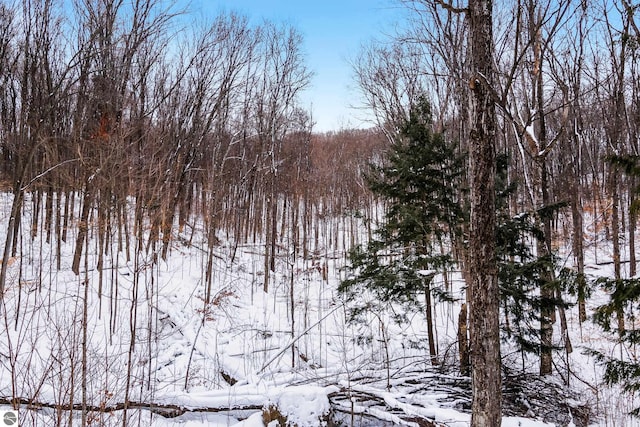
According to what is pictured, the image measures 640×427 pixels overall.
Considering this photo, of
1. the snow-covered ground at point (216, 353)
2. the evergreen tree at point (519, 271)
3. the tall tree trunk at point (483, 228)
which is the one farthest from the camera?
the evergreen tree at point (519, 271)

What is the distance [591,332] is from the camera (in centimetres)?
1216

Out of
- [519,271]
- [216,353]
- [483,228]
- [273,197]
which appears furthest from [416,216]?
[273,197]

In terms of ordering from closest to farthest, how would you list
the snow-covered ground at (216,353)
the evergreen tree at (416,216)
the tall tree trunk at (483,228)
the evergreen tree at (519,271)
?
the tall tree trunk at (483,228) < the snow-covered ground at (216,353) < the evergreen tree at (519,271) < the evergreen tree at (416,216)

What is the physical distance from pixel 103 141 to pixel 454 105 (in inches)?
447

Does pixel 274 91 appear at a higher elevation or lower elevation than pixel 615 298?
higher

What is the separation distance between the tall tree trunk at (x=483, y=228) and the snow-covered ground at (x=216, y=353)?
3.02 ft

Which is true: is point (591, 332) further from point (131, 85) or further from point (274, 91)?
point (131, 85)

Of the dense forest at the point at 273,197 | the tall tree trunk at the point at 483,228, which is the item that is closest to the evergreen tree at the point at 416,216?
the dense forest at the point at 273,197

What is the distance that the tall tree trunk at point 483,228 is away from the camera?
4.54m

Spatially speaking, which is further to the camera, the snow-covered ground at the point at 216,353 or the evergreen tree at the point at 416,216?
the evergreen tree at the point at 416,216

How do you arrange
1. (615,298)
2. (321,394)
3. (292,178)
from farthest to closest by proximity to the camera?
(292,178)
(321,394)
(615,298)

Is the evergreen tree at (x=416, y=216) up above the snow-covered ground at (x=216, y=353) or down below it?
above

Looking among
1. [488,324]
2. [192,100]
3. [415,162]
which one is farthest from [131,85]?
[488,324]

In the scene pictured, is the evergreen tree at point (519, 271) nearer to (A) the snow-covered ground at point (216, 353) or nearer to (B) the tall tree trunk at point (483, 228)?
(A) the snow-covered ground at point (216, 353)
